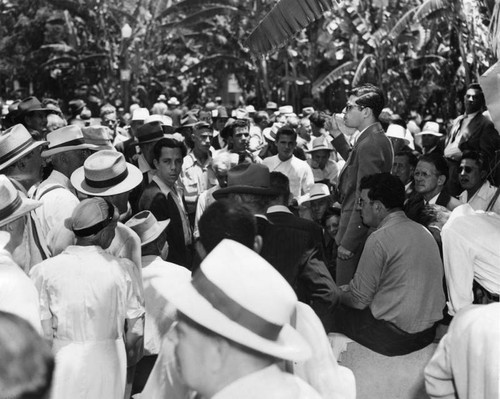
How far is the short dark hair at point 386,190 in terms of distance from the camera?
17.8ft

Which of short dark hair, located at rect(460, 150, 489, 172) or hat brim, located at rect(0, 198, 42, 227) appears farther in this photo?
short dark hair, located at rect(460, 150, 489, 172)

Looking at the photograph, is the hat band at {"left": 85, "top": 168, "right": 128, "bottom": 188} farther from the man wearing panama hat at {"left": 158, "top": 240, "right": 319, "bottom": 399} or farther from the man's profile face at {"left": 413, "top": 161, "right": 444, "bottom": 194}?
the man wearing panama hat at {"left": 158, "top": 240, "right": 319, "bottom": 399}

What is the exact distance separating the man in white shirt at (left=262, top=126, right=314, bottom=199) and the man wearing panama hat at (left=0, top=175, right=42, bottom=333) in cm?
474

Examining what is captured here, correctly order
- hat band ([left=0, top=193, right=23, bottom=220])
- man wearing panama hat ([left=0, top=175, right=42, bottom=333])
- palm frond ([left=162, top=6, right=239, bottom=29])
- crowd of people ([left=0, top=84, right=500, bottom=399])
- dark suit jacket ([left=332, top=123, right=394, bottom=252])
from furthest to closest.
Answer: palm frond ([left=162, top=6, right=239, bottom=29]) → dark suit jacket ([left=332, top=123, right=394, bottom=252]) → hat band ([left=0, top=193, right=23, bottom=220]) → man wearing panama hat ([left=0, top=175, right=42, bottom=333]) → crowd of people ([left=0, top=84, right=500, bottom=399])

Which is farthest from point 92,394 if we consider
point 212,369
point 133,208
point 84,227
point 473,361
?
point 133,208

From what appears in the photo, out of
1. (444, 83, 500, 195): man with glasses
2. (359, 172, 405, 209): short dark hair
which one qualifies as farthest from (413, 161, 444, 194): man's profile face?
(359, 172, 405, 209): short dark hair

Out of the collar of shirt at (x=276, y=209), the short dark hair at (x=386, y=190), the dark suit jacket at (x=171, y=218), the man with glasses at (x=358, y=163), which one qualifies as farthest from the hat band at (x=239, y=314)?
the dark suit jacket at (x=171, y=218)

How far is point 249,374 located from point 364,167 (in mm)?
4136

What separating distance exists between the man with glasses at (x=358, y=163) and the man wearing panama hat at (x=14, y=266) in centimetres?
259

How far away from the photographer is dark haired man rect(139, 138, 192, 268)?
6.46m

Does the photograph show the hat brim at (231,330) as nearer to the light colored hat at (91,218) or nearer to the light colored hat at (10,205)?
the light colored hat at (10,205)

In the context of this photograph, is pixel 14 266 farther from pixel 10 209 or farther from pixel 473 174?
pixel 473 174

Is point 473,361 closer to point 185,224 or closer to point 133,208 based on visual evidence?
point 185,224

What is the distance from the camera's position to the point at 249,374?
2.19 m
